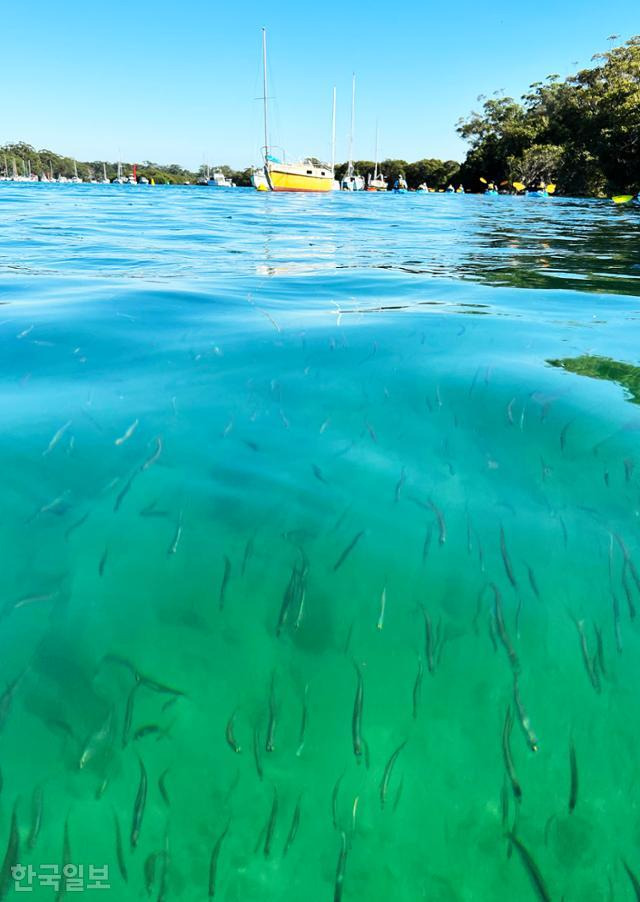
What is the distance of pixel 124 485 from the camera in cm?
197

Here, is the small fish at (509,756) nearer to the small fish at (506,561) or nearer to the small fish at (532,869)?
the small fish at (532,869)

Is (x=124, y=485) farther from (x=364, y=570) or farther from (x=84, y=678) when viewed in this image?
(x=364, y=570)

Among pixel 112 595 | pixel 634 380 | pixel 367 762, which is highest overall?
pixel 634 380

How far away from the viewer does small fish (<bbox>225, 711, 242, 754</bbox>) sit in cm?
126

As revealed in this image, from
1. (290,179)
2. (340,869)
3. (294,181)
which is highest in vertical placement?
(290,179)

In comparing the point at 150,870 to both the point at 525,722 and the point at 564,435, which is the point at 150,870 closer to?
the point at 525,722

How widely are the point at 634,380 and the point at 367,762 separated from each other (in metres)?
2.51

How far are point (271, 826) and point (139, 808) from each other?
286mm

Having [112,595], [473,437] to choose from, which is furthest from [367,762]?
[473,437]

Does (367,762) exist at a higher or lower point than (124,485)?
lower

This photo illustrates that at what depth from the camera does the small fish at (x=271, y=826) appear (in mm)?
1147

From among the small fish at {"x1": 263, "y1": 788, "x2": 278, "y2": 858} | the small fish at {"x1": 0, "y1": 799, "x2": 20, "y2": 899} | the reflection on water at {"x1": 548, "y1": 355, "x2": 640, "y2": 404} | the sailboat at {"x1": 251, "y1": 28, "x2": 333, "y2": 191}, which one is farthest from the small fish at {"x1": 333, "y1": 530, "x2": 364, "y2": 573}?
the sailboat at {"x1": 251, "y1": 28, "x2": 333, "y2": 191}

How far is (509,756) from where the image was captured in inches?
50.4

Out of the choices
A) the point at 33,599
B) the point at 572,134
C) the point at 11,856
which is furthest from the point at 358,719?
the point at 572,134
